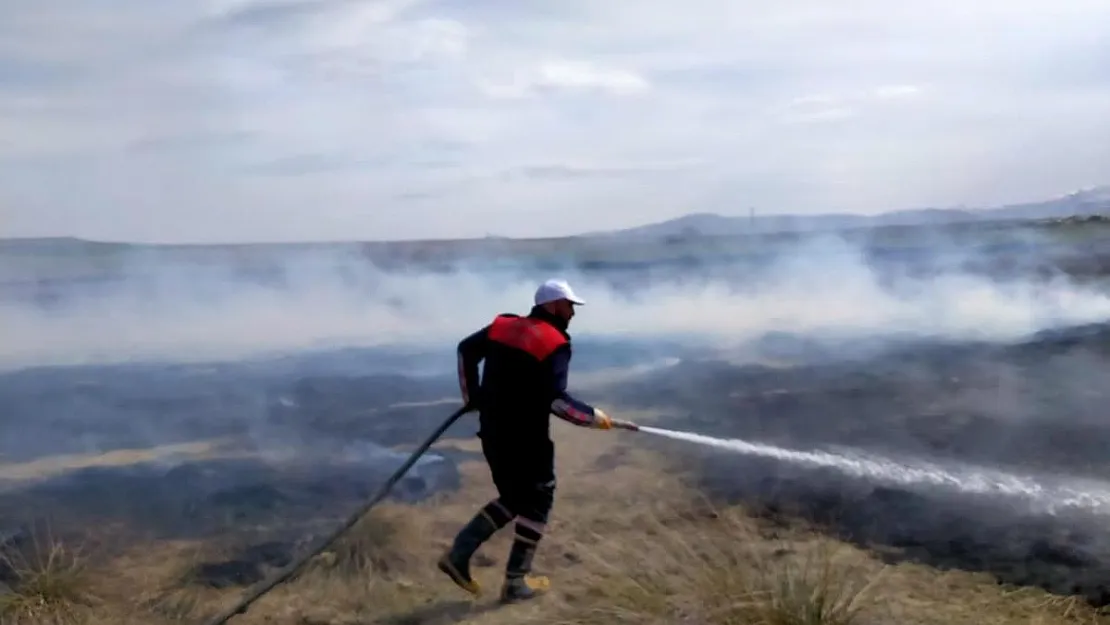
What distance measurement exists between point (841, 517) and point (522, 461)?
3032mm

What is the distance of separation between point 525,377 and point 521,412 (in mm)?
217

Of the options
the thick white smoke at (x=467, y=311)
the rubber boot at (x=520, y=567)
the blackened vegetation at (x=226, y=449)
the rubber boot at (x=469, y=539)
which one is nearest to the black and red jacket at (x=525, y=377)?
the rubber boot at (x=469, y=539)

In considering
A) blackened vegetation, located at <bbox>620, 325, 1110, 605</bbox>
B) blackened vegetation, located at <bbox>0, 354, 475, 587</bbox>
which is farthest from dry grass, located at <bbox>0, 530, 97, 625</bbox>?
blackened vegetation, located at <bbox>620, 325, 1110, 605</bbox>

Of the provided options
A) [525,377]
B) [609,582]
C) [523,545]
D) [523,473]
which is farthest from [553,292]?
[609,582]

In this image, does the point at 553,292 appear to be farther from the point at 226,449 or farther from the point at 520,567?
the point at 226,449

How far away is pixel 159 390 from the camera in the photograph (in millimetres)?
14352

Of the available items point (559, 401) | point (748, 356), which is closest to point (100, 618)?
point (559, 401)

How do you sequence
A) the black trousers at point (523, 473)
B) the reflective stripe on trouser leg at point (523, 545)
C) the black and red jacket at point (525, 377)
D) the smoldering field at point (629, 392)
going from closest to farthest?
the black and red jacket at point (525, 377) → the black trousers at point (523, 473) → the reflective stripe on trouser leg at point (523, 545) → the smoldering field at point (629, 392)

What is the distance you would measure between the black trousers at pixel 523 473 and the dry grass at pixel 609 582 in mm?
366

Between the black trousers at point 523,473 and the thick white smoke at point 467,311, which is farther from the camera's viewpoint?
the thick white smoke at point 467,311

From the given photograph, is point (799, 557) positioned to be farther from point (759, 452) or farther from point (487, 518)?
point (759, 452)

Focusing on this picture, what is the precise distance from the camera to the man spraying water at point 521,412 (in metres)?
5.86

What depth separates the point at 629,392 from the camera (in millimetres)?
13383

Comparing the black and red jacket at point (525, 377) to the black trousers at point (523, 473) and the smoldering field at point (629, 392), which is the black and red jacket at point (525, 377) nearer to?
the black trousers at point (523, 473)
